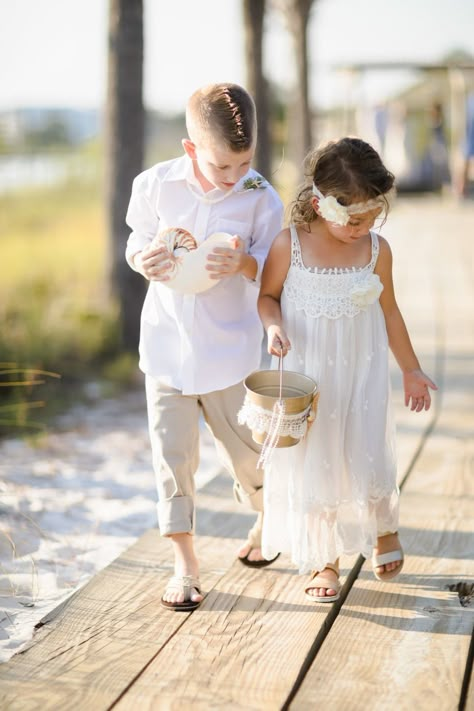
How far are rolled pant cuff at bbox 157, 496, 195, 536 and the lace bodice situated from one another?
669 mm

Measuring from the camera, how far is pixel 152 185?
2.61m

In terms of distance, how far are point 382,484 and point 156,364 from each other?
74cm

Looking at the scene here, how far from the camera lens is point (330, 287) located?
249cm

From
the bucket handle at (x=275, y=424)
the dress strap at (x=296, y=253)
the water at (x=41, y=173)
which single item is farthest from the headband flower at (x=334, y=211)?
the water at (x=41, y=173)

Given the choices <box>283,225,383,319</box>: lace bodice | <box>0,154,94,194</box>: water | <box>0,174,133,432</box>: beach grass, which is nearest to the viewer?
<box>283,225,383,319</box>: lace bodice

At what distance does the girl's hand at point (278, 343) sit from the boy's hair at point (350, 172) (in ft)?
1.28

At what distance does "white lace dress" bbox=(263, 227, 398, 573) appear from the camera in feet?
8.20

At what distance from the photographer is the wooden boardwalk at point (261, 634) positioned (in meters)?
2.06

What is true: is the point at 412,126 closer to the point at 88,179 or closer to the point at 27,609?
the point at 88,179

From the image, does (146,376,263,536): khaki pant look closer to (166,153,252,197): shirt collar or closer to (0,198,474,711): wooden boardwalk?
(0,198,474,711): wooden boardwalk

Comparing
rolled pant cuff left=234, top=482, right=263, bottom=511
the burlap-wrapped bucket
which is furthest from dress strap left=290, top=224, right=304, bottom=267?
rolled pant cuff left=234, top=482, right=263, bottom=511

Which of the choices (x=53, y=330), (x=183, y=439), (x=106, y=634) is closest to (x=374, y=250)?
(x=183, y=439)

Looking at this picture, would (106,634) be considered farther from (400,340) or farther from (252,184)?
(252,184)

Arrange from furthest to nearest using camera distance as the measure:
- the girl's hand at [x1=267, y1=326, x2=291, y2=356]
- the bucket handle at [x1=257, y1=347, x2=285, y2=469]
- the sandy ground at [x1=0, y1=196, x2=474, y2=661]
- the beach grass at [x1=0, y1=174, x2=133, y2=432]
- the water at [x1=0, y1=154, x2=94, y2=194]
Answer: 1. the water at [x1=0, y1=154, x2=94, y2=194]
2. the beach grass at [x1=0, y1=174, x2=133, y2=432]
3. the sandy ground at [x1=0, y1=196, x2=474, y2=661]
4. the girl's hand at [x1=267, y1=326, x2=291, y2=356]
5. the bucket handle at [x1=257, y1=347, x2=285, y2=469]
